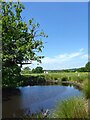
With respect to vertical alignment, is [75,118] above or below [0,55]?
below

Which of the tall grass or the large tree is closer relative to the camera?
the tall grass

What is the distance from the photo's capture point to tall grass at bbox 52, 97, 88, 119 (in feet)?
24.1

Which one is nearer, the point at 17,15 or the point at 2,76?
the point at 2,76

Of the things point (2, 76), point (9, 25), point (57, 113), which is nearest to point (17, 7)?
point (9, 25)

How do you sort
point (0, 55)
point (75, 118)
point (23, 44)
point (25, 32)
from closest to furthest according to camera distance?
point (75, 118) < point (0, 55) < point (23, 44) < point (25, 32)

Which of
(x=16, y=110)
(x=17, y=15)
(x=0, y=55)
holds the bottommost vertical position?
(x=16, y=110)

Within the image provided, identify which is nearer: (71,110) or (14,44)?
(71,110)

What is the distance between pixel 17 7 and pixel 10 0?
649 mm

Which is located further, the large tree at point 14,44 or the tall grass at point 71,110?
the large tree at point 14,44

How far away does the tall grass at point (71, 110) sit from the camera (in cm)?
734

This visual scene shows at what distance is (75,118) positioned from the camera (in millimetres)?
7289

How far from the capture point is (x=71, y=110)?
24.3 feet

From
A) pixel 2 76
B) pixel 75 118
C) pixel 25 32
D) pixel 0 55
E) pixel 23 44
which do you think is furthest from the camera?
pixel 25 32

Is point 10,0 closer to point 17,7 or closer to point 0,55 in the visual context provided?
point 17,7
